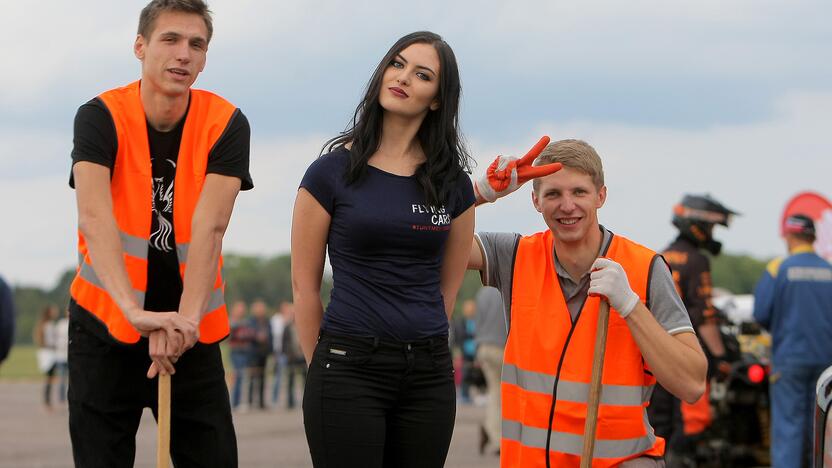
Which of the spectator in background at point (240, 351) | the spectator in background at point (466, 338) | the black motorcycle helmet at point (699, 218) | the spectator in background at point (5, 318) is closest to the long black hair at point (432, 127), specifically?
the spectator in background at point (5, 318)

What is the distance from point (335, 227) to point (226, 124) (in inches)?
→ 24.4

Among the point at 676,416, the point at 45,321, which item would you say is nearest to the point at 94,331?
the point at 676,416

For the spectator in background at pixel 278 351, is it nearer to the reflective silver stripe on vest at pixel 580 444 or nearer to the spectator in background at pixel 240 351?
the spectator in background at pixel 240 351

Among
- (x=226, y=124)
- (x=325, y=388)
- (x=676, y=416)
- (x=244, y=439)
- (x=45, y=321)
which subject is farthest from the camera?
(x=45, y=321)

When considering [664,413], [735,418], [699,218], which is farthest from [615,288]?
[735,418]

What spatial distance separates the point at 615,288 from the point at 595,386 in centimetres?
37

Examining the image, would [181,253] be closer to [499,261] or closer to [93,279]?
[93,279]

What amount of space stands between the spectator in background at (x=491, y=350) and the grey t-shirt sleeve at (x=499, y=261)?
29.0 ft

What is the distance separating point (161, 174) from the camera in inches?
189

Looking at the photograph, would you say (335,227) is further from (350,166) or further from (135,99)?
(135,99)

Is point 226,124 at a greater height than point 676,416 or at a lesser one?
greater

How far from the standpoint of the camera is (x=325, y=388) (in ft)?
14.9

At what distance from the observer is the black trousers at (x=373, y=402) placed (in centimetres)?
452

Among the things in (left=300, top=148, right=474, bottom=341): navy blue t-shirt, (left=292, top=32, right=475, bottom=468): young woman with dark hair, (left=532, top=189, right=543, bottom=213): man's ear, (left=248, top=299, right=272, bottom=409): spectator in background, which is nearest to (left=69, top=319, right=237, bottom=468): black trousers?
(left=292, top=32, right=475, bottom=468): young woman with dark hair
